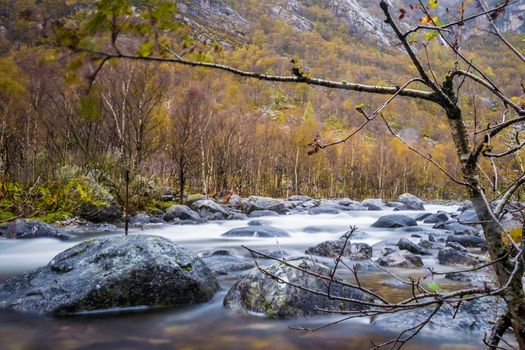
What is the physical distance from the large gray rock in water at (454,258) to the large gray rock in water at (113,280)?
581cm

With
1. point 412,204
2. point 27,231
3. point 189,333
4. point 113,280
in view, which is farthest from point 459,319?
point 412,204

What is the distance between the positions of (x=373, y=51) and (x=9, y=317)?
652 ft

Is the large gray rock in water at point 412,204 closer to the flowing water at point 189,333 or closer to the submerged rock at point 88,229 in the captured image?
the submerged rock at point 88,229

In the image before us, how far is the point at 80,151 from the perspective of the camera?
2088cm

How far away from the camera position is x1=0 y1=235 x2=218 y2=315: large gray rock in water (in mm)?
5148

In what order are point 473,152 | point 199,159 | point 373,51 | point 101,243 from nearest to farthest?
point 473,152, point 101,243, point 199,159, point 373,51

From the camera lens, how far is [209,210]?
65.6 feet

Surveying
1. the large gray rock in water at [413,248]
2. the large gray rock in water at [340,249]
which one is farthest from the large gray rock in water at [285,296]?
the large gray rock in water at [413,248]

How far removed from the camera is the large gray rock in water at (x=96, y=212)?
14.9 m

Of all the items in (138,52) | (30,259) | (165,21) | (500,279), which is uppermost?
(165,21)

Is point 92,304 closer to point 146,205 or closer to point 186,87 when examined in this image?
point 146,205

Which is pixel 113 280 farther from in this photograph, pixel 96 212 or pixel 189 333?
pixel 96 212

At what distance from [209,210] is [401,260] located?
41.2ft

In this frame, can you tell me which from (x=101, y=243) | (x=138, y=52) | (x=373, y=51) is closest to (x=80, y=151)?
(x=101, y=243)
